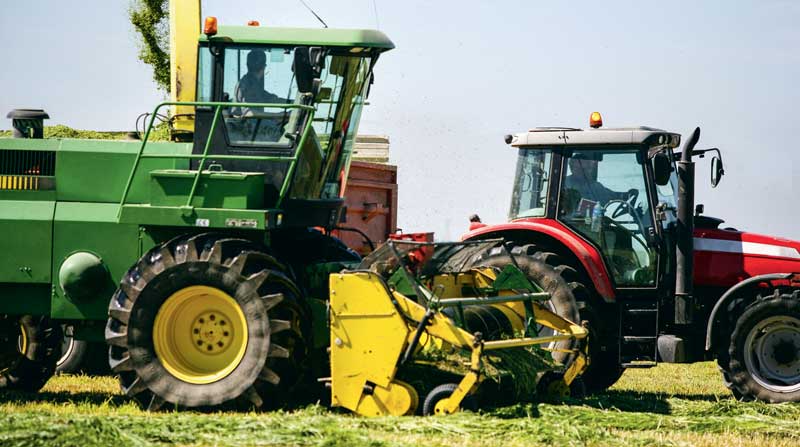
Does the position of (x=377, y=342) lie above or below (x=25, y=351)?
above

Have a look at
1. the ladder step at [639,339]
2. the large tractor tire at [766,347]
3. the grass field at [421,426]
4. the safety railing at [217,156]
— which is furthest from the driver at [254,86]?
the large tractor tire at [766,347]

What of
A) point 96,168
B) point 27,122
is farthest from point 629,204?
point 27,122

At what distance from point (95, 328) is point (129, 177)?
50.2 inches

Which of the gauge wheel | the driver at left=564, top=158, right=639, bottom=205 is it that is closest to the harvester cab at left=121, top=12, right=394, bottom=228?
the gauge wheel

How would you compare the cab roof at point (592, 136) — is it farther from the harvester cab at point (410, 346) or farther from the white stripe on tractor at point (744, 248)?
the harvester cab at point (410, 346)

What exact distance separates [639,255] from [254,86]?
394 cm

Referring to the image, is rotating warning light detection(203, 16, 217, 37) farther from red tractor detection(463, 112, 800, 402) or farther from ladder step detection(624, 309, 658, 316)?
ladder step detection(624, 309, 658, 316)

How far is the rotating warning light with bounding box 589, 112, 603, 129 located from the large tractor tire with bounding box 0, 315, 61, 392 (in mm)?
5228

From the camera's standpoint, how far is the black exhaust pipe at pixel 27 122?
10297mm

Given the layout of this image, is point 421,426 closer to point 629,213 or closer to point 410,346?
point 410,346

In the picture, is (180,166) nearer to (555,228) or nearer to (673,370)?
(555,228)

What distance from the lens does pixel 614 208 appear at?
11.1 m

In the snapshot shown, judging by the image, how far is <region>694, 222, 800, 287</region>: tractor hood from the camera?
10781 mm

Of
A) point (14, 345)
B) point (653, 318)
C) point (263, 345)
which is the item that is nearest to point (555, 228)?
point (653, 318)
